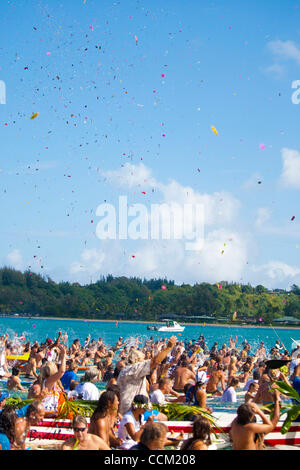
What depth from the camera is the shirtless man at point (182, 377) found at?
47.1 ft

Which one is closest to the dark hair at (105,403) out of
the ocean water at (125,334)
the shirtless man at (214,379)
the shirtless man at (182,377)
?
the shirtless man at (182,377)

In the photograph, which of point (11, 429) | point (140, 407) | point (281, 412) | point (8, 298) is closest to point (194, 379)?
point (281, 412)

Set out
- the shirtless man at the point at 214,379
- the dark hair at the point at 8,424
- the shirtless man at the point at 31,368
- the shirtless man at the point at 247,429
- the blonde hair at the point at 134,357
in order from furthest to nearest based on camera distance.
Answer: the shirtless man at the point at 31,368 < the shirtless man at the point at 214,379 < the blonde hair at the point at 134,357 < the shirtless man at the point at 247,429 < the dark hair at the point at 8,424

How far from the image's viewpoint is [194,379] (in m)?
14.8

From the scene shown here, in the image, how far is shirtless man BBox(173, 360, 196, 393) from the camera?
14363 millimetres

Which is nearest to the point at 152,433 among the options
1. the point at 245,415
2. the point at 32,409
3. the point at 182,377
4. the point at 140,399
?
the point at 245,415

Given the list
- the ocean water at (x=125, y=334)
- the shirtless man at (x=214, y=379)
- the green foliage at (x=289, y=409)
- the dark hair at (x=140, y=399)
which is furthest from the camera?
the ocean water at (x=125, y=334)

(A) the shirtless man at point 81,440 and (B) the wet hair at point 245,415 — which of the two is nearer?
(A) the shirtless man at point 81,440

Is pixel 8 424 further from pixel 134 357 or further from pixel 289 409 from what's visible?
pixel 289 409

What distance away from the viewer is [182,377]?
1461cm

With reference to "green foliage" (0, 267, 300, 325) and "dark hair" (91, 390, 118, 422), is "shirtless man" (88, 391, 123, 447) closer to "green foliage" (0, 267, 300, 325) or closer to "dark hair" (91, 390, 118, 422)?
"dark hair" (91, 390, 118, 422)

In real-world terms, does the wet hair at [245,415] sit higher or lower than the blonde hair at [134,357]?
lower

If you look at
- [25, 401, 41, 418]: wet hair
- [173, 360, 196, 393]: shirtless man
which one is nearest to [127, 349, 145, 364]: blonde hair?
[25, 401, 41, 418]: wet hair

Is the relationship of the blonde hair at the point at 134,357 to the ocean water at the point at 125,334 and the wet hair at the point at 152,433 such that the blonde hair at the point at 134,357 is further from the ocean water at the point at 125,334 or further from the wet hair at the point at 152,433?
the ocean water at the point at 125,334
